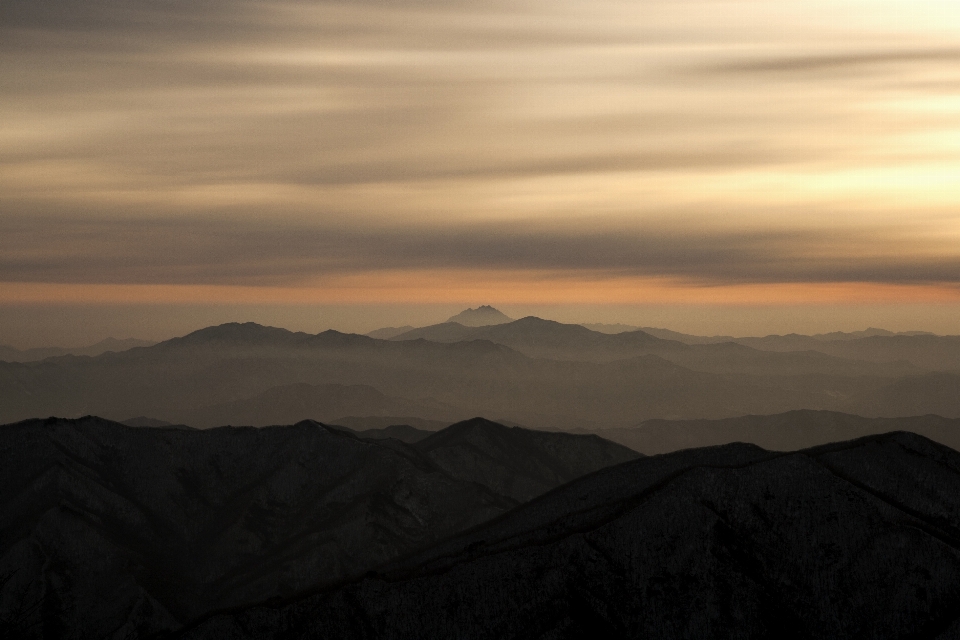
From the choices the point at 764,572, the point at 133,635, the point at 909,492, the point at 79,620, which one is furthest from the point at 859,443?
the point at 79,620

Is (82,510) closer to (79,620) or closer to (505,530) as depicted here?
(79,620)

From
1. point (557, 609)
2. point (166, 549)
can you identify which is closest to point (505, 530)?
point (557, 609)

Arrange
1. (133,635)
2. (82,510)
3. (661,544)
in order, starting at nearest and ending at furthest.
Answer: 1. (661,544)
2. (133,635)
3. (82,510)

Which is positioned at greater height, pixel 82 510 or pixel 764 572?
pixel 764 572

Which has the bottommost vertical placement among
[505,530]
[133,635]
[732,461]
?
[133,635]

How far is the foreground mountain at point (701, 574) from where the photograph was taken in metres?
99.7

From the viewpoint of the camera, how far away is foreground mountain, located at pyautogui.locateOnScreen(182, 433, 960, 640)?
99.7 m

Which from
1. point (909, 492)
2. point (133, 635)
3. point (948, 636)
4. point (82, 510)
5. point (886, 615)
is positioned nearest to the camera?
point (948, 636)

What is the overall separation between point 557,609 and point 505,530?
2877 cm

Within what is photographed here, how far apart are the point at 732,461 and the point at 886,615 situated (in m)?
36.5

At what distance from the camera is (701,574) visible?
103m

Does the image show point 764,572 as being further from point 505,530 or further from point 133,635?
point 133,635

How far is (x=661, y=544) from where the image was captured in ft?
348

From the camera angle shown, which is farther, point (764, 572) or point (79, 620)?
point (79, 620)
